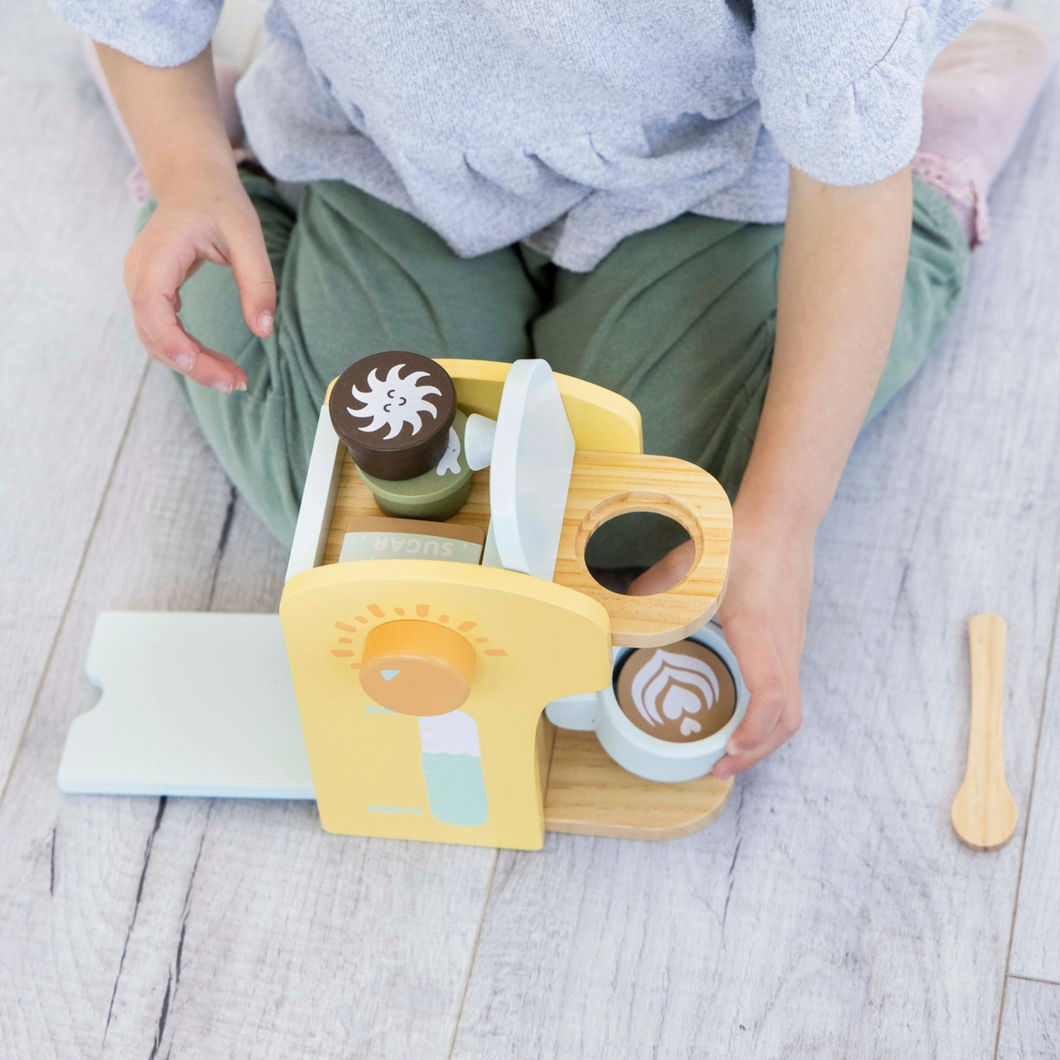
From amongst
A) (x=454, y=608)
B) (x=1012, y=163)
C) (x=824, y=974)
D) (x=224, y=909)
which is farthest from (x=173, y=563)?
(x=1012, y=163)

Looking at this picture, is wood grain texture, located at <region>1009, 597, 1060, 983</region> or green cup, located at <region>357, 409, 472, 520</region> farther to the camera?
wood grain texture, located at <region>1009, 597, 1060, 983</region>

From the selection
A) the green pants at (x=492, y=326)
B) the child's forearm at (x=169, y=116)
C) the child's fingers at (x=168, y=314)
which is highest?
the child's forearm at (x=169, y=116)

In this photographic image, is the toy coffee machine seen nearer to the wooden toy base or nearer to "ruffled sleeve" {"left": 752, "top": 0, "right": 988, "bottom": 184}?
the wooden toy base

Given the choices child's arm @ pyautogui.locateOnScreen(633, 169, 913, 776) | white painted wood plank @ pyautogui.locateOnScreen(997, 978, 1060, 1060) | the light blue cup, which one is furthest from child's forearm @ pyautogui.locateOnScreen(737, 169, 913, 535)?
white painted wood plank @ pyautogui.locateOnScreen(997, 978, 1060, 1060)

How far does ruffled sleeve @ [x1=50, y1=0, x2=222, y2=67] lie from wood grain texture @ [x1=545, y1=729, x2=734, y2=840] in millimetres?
537

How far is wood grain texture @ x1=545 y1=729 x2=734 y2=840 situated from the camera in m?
0.72

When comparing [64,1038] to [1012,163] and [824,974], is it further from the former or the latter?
[1012,163]

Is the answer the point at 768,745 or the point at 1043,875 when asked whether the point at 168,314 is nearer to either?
the point at 768,745

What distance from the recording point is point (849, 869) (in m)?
0.73

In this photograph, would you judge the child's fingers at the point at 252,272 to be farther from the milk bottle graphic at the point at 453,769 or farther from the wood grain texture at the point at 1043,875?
the wood grain texture at the point at 1043,875

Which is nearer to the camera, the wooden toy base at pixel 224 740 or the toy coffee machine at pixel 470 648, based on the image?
the toy coffee machine at pixel 470 648

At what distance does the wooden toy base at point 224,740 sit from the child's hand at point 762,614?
3.5 inches

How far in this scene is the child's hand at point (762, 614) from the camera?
649 mm

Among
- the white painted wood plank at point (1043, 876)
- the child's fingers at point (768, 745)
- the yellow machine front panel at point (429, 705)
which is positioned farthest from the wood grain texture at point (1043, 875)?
the yellow machine front panel at point (429, 705)
